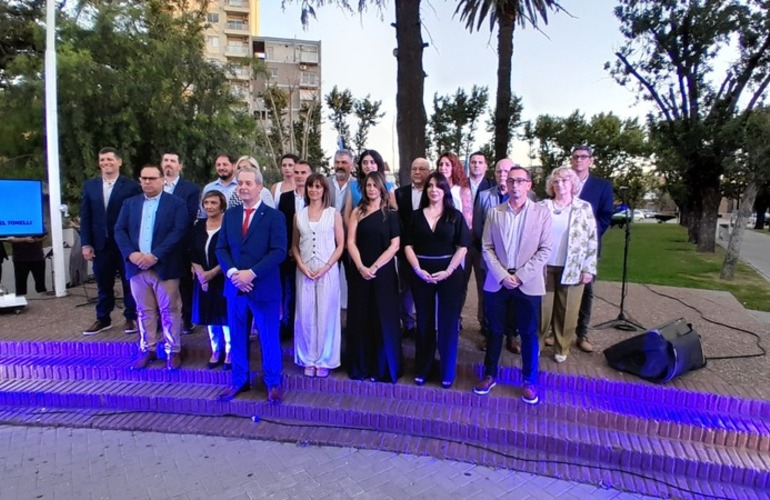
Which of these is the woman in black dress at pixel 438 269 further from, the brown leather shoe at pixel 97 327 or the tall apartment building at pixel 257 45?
the tall apartment building at pixel 257 45

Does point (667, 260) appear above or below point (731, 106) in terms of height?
below

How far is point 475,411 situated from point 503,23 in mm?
10054

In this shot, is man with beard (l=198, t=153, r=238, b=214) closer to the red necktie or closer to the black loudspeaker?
the red necktie

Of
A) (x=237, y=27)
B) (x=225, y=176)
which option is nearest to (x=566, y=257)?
(x=225, y=176)

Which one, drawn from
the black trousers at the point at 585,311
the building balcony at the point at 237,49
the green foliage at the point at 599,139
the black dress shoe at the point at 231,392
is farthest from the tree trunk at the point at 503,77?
the building balcony at the point at 237,49

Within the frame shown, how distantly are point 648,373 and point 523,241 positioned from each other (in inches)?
59.8

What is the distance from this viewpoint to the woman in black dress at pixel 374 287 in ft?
12.3

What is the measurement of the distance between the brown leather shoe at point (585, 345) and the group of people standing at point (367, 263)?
16 millimetres

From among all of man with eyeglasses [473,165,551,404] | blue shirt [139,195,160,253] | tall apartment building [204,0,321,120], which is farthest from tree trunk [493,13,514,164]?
tall apartment building [204,0,321,120]

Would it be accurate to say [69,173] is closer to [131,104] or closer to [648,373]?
[131,104]

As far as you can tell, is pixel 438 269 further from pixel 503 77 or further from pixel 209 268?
pixel 503 77

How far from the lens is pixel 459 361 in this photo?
4.11 metres

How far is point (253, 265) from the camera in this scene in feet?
11.5

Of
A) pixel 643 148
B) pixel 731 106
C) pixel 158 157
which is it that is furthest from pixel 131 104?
pixel 643 148
